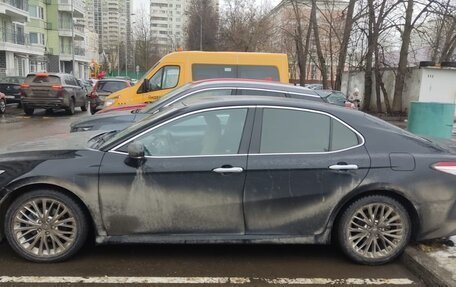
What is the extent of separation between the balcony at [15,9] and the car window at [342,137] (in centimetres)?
4250

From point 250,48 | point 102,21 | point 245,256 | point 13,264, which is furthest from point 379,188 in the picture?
point 102,21

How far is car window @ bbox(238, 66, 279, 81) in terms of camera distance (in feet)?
39.6

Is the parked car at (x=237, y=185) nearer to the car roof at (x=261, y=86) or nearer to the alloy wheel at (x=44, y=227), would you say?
the alloy wheel at (x=44, y=227)

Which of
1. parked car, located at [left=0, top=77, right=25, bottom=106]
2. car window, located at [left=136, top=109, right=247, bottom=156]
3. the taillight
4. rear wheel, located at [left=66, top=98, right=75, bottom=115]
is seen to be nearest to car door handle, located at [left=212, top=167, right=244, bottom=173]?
car window, located at [left=136, top=109, right=247, bottom=156]

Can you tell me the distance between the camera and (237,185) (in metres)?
4.25

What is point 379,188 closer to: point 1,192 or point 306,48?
point 1,192

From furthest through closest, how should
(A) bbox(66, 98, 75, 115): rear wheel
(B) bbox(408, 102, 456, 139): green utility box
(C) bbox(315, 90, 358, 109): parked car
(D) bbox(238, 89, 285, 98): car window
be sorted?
(A) bbox(66, 98, 75, 115): rear wheel → (B) bbox(408, 102, 456, 139): green utility box → (D) bbox(238, 89, 285, 98): car window → (C) bbox(315, 90, 358, 109): parked car

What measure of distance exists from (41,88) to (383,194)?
18.4 meters

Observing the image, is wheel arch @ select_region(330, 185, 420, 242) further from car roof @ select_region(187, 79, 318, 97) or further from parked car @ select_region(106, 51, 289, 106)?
parked car @ select_region(106, 51, 289, 106)

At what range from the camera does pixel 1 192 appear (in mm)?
4234

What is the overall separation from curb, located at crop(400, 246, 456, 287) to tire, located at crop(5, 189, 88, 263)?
2977mm

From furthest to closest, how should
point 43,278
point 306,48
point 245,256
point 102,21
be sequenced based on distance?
point 102,21 < point 306,48 < point 245,256 < point 43,278

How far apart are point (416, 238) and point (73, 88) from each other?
64.5ft

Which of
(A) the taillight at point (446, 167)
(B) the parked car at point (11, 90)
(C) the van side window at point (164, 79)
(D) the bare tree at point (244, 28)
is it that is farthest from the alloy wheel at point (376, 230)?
(D) the bare tree at point (244, 28)
